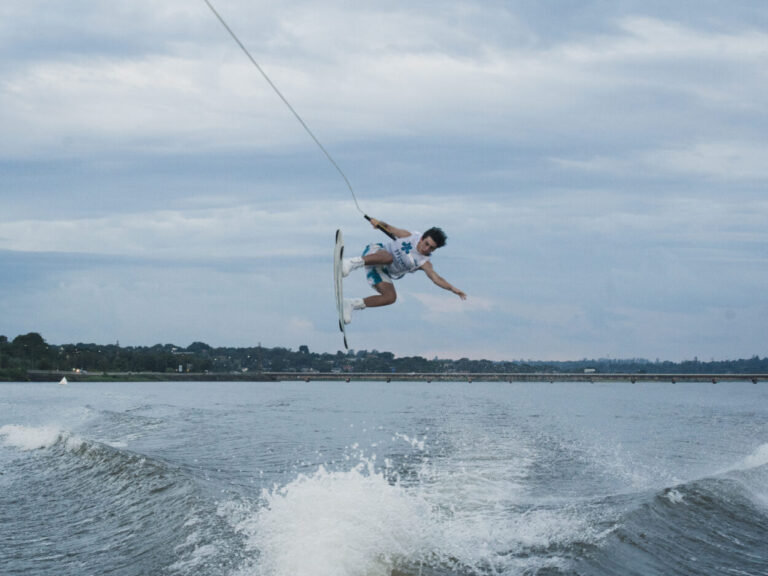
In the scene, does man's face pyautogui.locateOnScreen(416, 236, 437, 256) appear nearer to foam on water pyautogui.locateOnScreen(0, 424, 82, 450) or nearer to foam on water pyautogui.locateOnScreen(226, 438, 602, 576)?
foam on water pyautogui.locateOnScreen(226, 438, 602, 576)

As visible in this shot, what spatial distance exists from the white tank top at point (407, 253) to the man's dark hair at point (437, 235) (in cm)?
19

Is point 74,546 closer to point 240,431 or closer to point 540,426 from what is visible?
point 240,431

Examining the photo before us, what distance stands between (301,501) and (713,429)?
128ft

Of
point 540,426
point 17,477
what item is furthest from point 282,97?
point 540,426

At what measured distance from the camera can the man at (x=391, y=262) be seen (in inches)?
469

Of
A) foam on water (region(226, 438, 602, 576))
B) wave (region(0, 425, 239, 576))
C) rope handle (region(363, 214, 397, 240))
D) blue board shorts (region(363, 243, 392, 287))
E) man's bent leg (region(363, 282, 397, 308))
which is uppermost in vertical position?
rope handle (region(363, 214, 397, 240))

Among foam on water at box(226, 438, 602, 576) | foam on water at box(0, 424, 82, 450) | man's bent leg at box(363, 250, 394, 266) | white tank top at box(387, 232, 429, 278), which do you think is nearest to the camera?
foam on water at box(226, 438, 602, 576)

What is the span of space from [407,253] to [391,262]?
1.40ft

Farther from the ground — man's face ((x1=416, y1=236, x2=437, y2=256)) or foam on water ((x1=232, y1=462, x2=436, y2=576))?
man's face ((x1=416, y1=236, x2=437, y2=256))

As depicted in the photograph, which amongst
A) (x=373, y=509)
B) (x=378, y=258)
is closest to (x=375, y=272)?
(x=378, y=258)

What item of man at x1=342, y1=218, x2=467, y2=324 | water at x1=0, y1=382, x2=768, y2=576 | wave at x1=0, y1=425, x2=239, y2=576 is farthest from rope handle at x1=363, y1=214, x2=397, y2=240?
wave at x1=0, y1=425, x2=239, y2=576

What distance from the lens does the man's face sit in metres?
11.9

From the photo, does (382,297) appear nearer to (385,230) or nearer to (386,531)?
(385,230)

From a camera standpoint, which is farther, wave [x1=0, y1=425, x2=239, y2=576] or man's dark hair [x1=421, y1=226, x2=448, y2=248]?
man's dark hair [x1=421, y1=226, x2=448, y2=248]
